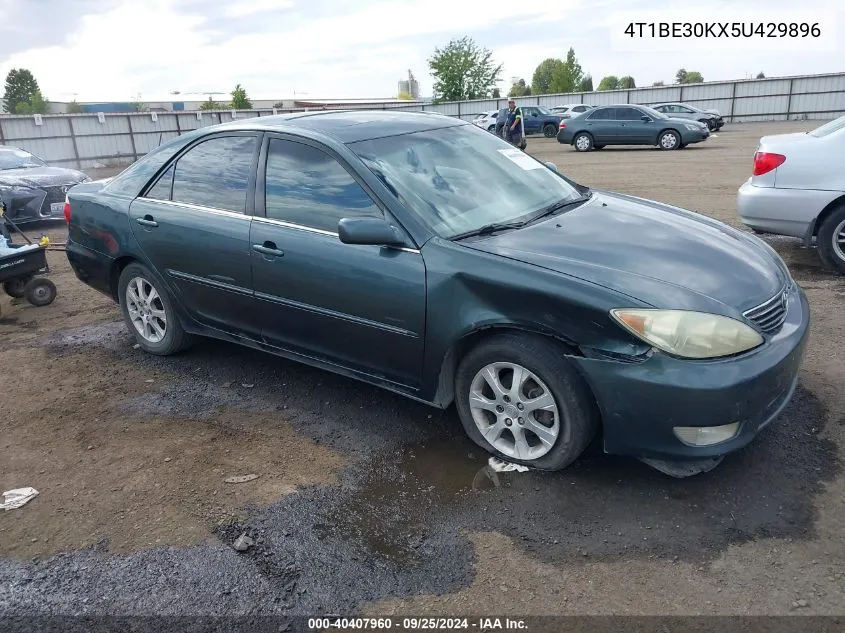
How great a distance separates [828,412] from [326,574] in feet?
9.05

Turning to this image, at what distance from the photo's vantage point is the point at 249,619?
250 cm

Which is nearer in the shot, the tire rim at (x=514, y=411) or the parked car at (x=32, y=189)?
the tire rim at (x=514, y=411)

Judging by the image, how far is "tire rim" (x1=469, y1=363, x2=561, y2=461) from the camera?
312 cm

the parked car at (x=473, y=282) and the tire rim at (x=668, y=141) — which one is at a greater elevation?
the parked car at (x=473, y=282)

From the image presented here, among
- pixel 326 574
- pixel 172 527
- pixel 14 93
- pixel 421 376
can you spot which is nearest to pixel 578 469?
pixel 421 376

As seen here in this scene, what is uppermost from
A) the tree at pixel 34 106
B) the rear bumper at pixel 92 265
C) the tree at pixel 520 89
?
the tree at pixel 34 106

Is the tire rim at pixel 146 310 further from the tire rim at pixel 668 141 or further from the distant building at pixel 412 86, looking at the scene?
the distant building at pixel 412 86

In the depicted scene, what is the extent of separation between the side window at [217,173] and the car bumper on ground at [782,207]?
183 inches

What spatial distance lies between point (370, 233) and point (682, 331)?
149 cm

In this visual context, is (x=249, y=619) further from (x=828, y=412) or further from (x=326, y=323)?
(x=828, y=412)

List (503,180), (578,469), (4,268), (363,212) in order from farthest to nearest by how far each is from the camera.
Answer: (4,268) < (503,180) < (363,212) < (578,469)

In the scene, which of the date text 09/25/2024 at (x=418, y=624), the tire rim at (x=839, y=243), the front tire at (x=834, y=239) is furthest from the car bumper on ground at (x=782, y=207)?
the date text 09/25/2024 at (x=418, y=624)

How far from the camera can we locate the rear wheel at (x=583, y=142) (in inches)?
914

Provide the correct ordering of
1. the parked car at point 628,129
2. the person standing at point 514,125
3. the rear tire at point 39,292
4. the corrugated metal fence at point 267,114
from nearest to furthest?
the rear tire at point 39,292 < the person standing at point 514,125 < the parked car at point 628,129 < the corrugated metal fence at point 267,114
